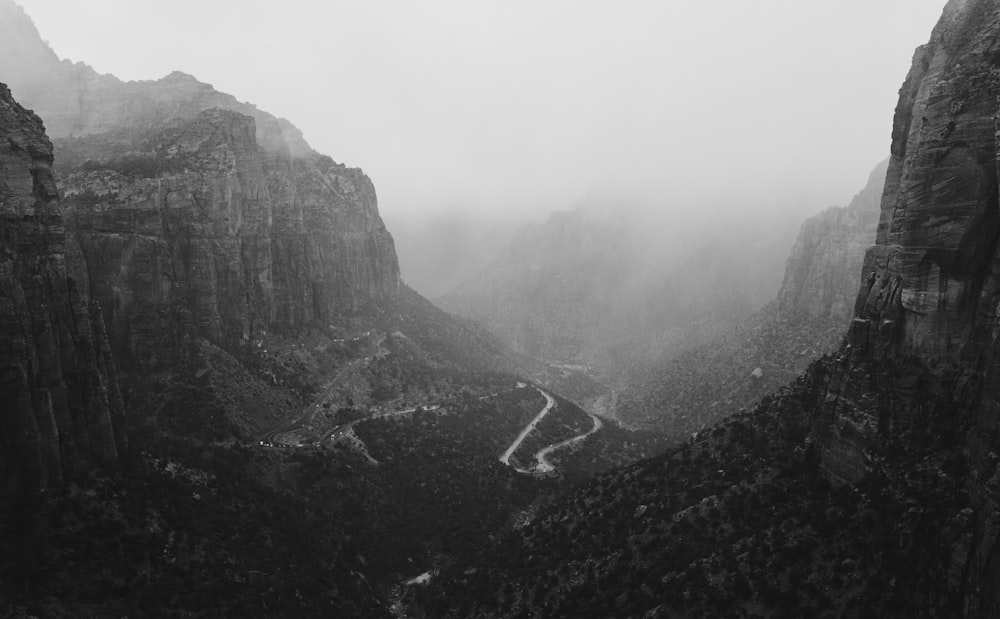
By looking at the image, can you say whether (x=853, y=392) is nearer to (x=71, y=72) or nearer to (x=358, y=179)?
(x=358, y=179)

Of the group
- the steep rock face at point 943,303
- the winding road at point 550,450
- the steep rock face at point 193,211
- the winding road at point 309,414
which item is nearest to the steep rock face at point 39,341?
the steep rock face at point 193,211

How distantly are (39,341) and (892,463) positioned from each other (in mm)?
65842

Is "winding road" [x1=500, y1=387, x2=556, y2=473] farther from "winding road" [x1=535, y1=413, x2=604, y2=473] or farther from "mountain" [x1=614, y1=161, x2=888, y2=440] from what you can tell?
"mountain" [x1=614, y1=161, x2=888, y2=440]

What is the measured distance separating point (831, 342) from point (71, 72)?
180173 millimetres

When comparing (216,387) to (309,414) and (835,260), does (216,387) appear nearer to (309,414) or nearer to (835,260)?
(309,414)

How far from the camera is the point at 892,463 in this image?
153 ft

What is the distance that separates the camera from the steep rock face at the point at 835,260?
14125cm

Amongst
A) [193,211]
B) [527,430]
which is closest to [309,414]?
[193,211]

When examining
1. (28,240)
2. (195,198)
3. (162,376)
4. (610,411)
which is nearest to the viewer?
(28,240)

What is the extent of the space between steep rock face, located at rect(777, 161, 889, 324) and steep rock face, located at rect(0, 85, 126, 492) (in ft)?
437

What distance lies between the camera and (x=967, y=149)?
4366 cm

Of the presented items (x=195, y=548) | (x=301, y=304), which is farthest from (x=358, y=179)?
(x=195, y=548)

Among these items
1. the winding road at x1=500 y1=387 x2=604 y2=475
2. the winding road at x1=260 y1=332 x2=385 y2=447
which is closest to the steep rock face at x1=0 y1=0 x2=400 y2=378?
the winding road at x1=260 y1=332 x2=385 y2=447

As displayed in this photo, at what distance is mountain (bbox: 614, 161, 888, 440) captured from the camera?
452 ft
